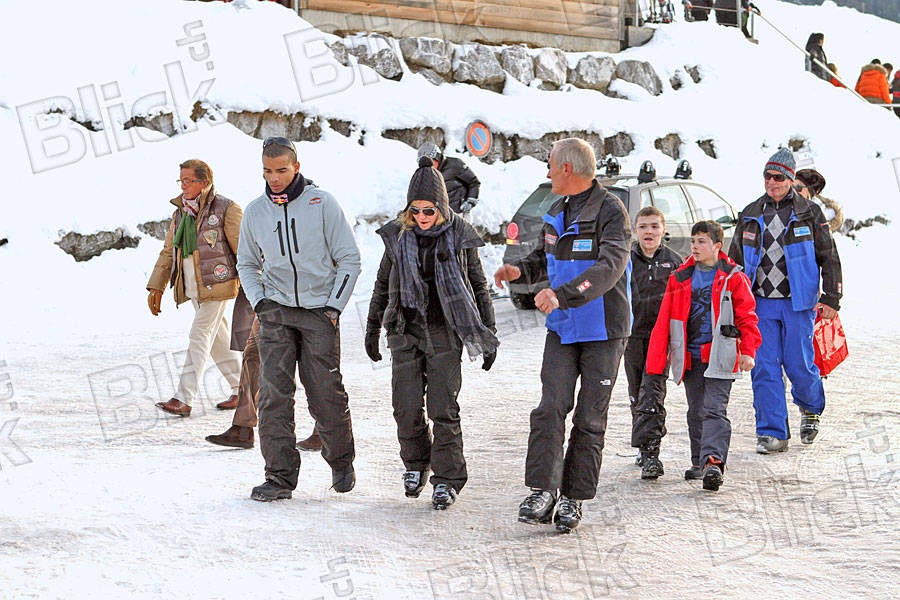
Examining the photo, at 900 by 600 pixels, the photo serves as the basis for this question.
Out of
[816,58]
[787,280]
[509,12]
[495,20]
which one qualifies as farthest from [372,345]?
[816,58]

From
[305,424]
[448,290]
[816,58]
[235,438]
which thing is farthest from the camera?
[816,58]

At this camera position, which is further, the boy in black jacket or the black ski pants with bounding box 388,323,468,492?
the boy in black jacket

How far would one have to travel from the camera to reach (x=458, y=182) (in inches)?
384

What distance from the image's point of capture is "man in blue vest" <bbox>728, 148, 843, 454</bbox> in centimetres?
697

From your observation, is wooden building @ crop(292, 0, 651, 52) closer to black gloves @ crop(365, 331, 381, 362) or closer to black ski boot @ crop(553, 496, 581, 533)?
black gloves @ crop(365, 331, 381, 362)

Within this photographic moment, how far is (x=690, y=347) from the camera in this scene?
618cm

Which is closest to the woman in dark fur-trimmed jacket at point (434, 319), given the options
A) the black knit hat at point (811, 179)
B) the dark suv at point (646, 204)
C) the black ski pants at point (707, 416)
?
the black ski pants at point (707, 416)

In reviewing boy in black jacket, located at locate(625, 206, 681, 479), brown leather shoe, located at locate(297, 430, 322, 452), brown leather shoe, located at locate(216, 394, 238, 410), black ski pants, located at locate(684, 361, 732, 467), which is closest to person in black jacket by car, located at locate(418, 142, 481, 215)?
brown leather shoe, located at locate(216, 394, 238, 410)

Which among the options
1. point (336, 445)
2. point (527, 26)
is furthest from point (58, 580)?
point (527, 26)

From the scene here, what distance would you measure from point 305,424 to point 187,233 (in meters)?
1.48

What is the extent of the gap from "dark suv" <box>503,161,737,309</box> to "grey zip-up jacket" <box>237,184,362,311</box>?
7045mm

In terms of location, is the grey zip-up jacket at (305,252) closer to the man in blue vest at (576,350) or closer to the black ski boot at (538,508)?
the man in blue vest at (576,350)

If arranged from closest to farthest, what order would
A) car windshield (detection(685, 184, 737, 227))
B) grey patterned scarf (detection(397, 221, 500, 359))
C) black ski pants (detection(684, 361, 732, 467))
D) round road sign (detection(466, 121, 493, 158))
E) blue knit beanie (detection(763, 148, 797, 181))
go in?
grey patterned scarf (detection(397, 221, 500, 359)), black ski pants (detection(684, 361, 732, 467)), blue knit beanie (detection(763, 148, 797, 181)), car windshield (detection(685, 184, 737, 227)), round road sign (detection(466, 121, 493, 158))

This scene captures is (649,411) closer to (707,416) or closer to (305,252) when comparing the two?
(707,416)
